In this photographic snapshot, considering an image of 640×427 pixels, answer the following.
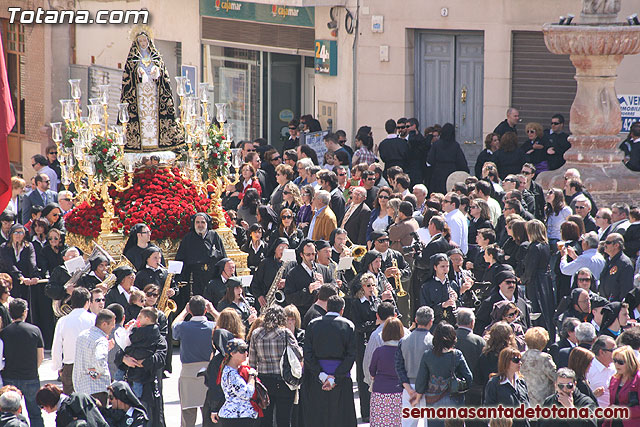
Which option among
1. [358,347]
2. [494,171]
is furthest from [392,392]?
[494,171]

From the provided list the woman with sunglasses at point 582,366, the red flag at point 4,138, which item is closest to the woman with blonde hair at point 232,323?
the red flag at point 4,138

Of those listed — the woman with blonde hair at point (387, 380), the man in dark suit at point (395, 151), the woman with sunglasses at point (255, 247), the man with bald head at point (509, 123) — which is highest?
the man with bald head at point (509, 123)

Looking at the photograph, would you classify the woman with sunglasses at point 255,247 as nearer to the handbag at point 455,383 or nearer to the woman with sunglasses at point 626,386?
the handbag at point 455,383

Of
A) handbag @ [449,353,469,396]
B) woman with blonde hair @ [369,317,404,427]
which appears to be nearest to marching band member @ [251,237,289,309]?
woman with blonde hair @ [369,317,404,427]

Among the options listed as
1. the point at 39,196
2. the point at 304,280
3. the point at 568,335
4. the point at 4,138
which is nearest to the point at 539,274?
the point at 304,280

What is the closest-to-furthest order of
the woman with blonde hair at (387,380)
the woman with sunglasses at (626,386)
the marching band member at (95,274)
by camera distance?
1. the woman with sunglasses at (626,386)
2. the woman with blonde hair at (387,380)
3. the marching band member at (95,274)

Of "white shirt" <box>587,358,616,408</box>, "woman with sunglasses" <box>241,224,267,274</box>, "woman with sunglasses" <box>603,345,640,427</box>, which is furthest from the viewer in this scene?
"woman with sunglasses" <box>241,224,267,274</box>

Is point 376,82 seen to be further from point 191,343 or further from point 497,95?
point 191,343

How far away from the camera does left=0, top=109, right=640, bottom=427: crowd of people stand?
418 inches

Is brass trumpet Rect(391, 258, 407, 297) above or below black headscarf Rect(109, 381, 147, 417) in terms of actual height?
above

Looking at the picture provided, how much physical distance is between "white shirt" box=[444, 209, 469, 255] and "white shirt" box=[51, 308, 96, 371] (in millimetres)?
4886

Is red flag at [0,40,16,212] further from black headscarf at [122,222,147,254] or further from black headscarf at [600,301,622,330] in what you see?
black headscarf at [600,301,622,330]

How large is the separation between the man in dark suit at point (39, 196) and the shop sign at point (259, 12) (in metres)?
8.88

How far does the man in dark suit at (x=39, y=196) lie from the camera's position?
17.6 m
